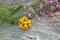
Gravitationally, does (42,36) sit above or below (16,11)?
below

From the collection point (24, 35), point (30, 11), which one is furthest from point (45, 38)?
point (30, 11)

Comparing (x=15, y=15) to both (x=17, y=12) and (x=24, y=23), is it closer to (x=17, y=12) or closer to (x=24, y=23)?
(x=17, y=12)

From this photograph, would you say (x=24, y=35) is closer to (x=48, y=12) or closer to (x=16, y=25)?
(x=16, y=25)

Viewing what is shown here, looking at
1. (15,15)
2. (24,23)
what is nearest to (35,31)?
(24,23)

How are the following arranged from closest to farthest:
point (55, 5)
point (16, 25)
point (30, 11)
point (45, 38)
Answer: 1. point (45, 38)
2. point (16, 25)
3. point (30, 11)
4. point (55, 5)

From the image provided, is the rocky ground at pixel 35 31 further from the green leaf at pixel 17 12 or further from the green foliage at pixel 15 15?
the green leaf at pixel 17 12

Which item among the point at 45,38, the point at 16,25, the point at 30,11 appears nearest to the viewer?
the point at 45,38

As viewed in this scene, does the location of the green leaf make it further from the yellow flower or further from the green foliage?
the yellow flower

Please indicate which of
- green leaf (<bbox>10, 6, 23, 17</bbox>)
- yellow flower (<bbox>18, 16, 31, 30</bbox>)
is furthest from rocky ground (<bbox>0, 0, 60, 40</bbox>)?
green leaf (<bbox>10, 6, 23, 17</bbox>)
